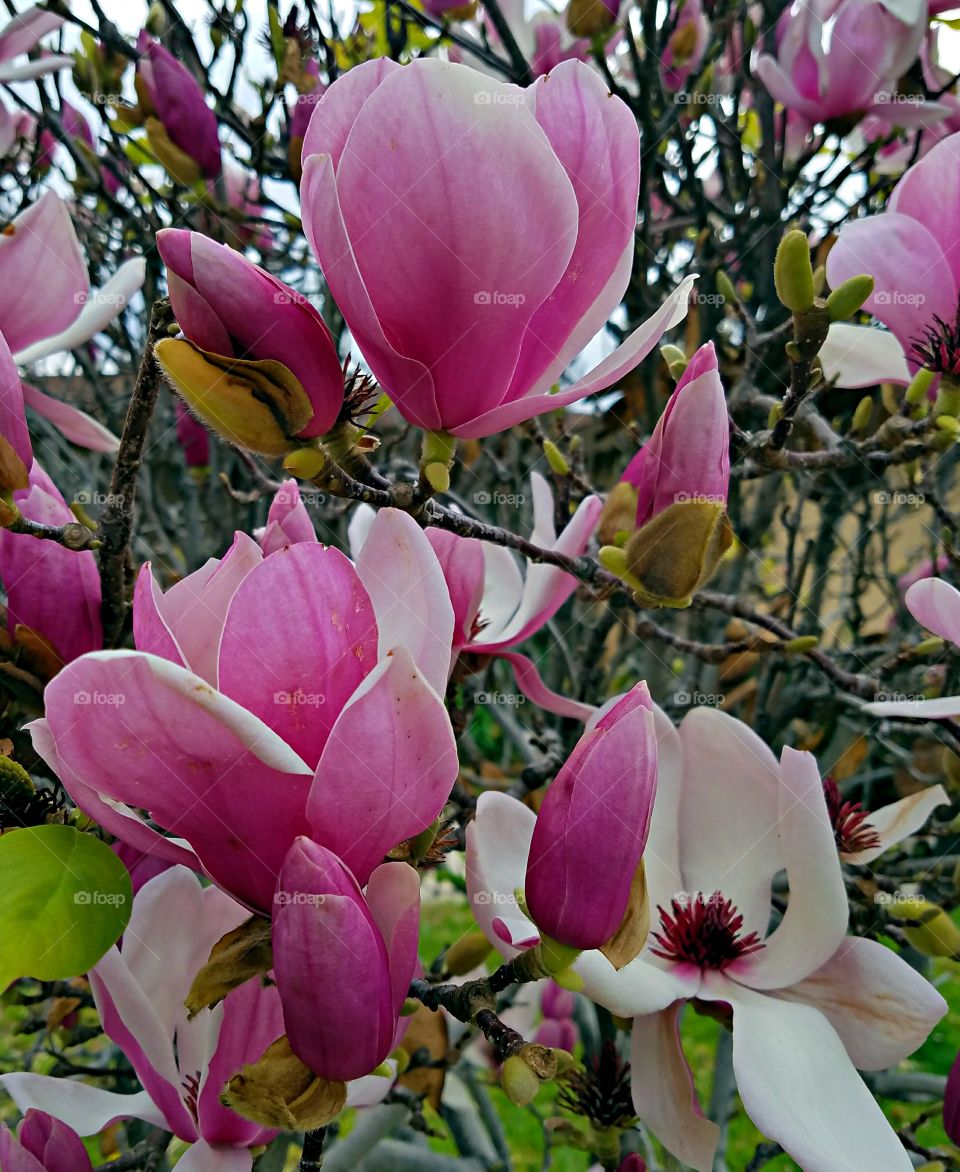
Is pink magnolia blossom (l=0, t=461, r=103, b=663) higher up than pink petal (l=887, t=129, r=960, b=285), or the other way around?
pink petal (l=887, t=129, r=960, b=285)

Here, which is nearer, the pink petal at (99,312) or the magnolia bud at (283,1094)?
the magnolia bud at (283,1094)

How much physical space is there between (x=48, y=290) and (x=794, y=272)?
59 cm

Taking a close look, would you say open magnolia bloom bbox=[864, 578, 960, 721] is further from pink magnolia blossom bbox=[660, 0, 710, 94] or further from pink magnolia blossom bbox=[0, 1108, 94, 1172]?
pink magnolia blossom bbox=[660, 0, 710, 94]

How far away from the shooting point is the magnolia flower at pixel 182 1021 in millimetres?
537

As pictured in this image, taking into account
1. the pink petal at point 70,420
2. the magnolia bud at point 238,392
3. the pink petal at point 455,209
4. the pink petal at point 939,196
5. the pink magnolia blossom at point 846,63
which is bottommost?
the pink petal at point 70,420

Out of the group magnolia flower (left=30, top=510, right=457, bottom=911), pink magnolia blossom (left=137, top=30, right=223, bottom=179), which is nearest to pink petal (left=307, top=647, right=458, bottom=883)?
magnolia flower (left=30, top=510, right=457, bottom=911)

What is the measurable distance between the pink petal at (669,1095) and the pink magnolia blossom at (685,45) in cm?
140

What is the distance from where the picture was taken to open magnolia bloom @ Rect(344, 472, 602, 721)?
0.71 meters

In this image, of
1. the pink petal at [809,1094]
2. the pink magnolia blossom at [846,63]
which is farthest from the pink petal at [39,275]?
the pink magnolia blossom at [846,63]

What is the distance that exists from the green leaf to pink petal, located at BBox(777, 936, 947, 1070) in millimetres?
417

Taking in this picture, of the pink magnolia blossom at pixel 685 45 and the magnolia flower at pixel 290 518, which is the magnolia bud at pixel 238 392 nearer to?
the magnolia flower at pixel 290 518

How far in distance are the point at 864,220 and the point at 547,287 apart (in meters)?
0.45

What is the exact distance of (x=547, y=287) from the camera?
1.47 ft

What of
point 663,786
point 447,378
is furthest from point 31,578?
point 663,786
